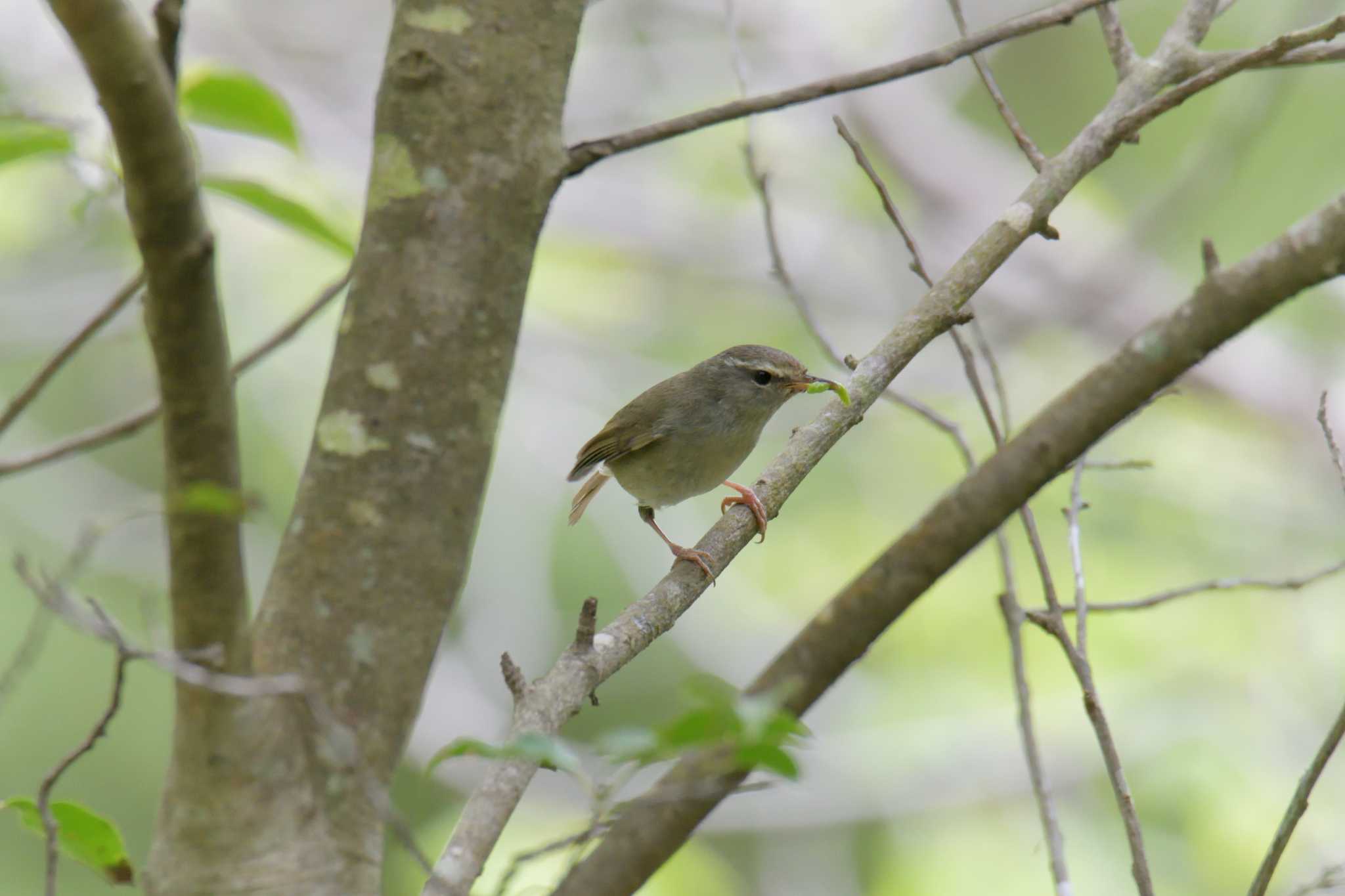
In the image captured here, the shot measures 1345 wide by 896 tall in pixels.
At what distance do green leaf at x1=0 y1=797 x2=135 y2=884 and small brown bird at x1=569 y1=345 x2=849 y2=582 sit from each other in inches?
121

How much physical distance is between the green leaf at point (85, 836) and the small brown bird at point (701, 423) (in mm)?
3084

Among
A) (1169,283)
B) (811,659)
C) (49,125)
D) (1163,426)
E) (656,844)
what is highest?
(1169,283)

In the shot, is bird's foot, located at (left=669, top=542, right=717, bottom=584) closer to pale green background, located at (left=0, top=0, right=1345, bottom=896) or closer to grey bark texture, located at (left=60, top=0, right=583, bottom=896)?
grey bark texture, located at (left=60, top=0, right=583, bottom=896)

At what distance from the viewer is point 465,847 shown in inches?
67.9

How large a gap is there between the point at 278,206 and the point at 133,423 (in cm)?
56

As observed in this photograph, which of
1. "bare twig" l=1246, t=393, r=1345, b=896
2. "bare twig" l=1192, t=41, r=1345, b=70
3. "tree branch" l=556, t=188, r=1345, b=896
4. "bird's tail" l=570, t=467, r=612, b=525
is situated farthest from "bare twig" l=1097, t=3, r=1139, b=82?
"bird's tail" l=570, t=467, r=612, b=525

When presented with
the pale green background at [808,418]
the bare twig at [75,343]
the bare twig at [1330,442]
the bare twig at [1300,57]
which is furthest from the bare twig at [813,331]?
the pale green background at [808,418]

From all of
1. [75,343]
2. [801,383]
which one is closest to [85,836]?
[75,343]

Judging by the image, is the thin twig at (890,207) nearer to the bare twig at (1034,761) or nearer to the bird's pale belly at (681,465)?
the bare twig at (1034,761)

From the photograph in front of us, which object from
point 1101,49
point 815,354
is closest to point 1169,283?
point 815,354

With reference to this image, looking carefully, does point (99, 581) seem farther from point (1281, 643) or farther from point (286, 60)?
point (1281, 643)

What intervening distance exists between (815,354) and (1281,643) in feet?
15.7

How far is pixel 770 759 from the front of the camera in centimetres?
128

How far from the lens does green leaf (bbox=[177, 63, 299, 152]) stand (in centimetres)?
266
